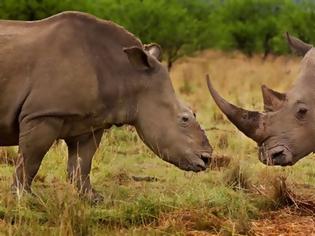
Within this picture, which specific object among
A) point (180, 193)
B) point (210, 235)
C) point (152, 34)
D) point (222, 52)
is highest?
point (210, 235)

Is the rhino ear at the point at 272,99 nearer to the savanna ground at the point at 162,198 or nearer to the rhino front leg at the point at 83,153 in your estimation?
the savanna ground at the point at 162,198

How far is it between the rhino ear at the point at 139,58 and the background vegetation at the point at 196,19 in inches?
516

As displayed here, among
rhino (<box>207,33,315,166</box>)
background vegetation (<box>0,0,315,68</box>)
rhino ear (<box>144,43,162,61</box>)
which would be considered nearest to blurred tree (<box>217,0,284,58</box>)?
background vegetation (<box>0,0,315,68</box>)

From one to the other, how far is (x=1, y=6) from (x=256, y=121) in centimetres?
1477

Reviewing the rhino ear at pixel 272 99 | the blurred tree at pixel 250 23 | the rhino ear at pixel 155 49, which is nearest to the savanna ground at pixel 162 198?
the rhino ear at pixel 272 99

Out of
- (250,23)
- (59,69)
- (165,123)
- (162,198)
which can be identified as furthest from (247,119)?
(250,23)

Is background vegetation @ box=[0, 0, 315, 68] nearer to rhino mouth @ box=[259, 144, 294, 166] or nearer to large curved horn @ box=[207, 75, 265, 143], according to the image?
large curved horn @ box=[207, 75, 265, 143]

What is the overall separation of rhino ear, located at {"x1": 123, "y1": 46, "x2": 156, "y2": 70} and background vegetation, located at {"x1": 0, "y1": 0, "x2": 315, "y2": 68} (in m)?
13.1

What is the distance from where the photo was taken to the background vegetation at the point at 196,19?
22.0 meters

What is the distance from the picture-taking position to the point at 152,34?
2891 cm

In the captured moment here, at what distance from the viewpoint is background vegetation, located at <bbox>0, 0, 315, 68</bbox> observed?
22.0 metres

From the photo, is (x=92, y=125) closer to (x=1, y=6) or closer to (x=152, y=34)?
(x=1, y=6)

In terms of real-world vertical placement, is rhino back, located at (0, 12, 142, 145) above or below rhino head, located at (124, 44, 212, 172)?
above

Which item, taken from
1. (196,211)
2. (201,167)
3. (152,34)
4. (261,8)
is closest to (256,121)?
(201,167)
